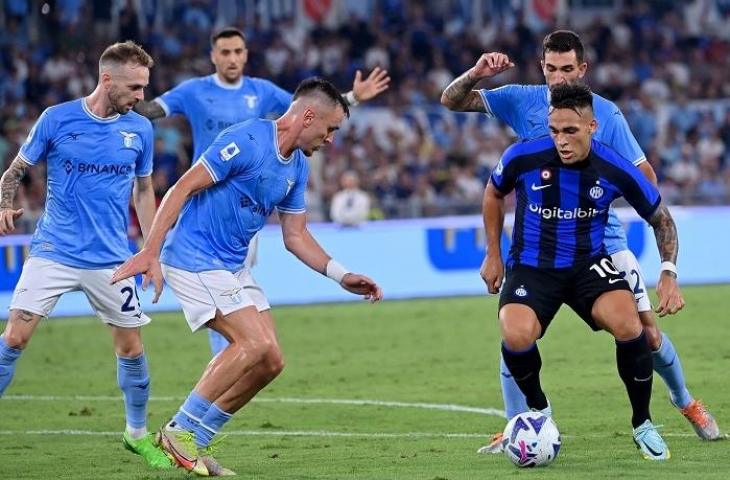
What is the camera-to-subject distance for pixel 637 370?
7613 mm

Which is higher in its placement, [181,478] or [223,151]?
[223,151]

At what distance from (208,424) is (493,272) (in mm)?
1792

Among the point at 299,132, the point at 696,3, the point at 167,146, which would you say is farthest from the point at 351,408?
the point at 696,3

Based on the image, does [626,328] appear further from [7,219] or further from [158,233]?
[7,219]

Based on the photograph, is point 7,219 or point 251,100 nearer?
point 7,219

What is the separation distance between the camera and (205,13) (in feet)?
81.8

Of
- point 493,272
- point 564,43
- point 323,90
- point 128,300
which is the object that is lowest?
point 128,300

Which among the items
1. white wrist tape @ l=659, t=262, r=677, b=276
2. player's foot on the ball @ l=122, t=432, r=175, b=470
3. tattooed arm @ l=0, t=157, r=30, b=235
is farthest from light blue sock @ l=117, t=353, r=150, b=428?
white wrist tape @ l=659, t=262, r=677, b=276

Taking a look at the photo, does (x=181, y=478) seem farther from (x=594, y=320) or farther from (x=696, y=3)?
(x=696, y=3)

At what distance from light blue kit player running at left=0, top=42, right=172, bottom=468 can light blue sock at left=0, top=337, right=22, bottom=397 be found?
13mm

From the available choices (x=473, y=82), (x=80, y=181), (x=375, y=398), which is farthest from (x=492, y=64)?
(x=375, y=398)

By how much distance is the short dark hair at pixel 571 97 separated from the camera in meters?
7.53

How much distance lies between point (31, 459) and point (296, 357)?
558 centimetres

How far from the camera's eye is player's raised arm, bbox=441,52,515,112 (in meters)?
8.14
